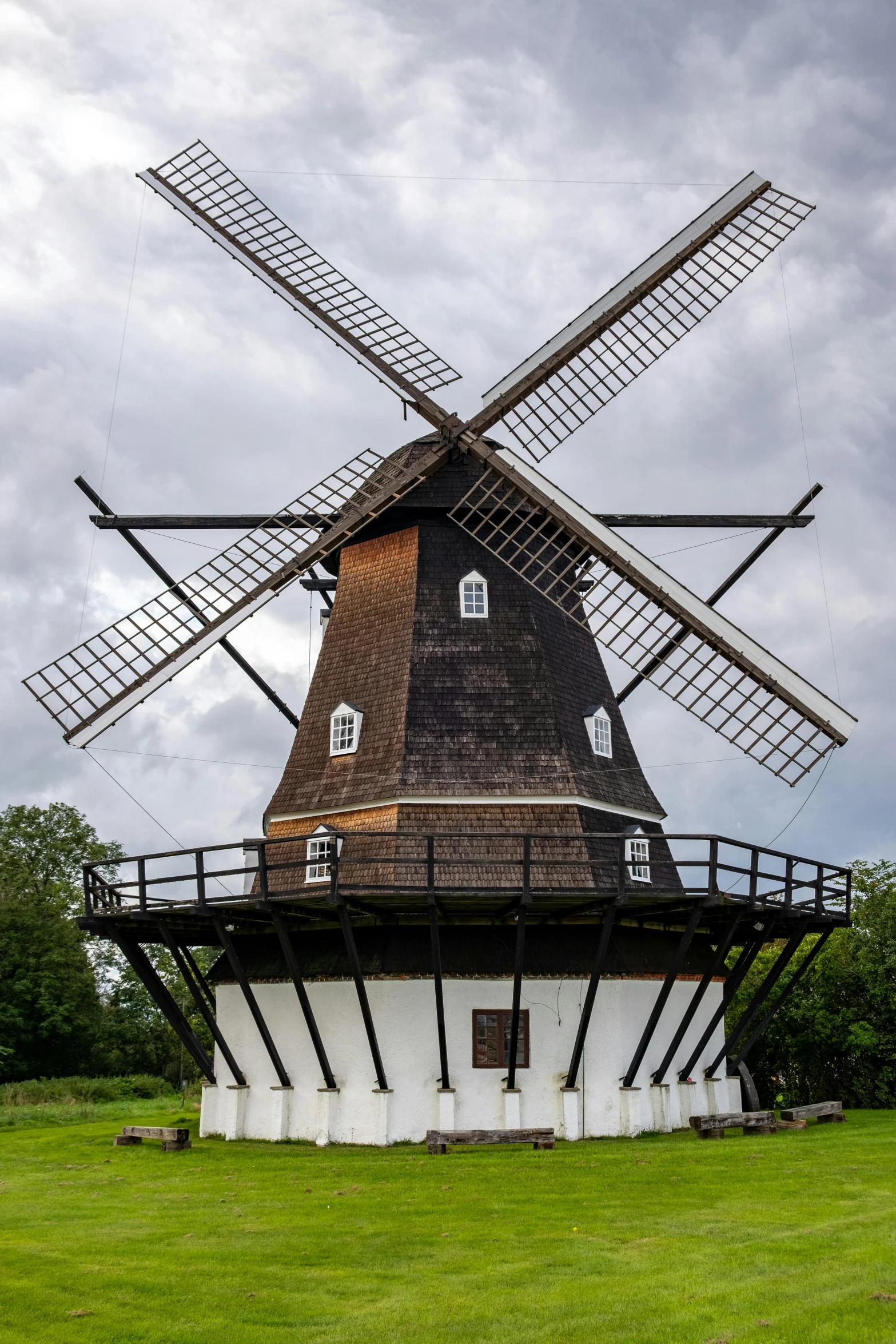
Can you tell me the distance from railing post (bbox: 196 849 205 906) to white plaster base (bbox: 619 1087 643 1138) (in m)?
6.80

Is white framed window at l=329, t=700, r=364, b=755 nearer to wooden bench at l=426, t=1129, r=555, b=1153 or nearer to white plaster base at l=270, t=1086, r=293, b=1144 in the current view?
white plaster base at l=270, t=1086, r=293, b=1144

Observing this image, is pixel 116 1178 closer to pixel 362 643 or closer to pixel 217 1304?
pixel 217 1304

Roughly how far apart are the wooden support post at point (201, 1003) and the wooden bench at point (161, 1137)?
4.12ft

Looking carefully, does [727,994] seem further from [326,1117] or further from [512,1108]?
[326,1117]

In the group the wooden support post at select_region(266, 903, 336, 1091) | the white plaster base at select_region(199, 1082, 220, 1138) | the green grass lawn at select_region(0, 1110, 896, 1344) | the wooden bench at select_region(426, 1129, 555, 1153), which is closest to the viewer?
the green grass lawn at select_region(0, 1110, 896, 1344)

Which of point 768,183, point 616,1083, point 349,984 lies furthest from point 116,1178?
point 768,183

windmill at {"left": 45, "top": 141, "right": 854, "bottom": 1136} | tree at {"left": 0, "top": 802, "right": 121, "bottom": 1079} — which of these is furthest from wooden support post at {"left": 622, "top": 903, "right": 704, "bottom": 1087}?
tree at {"left": 0, "top": 802, "right": 121, "bottom": 1079}

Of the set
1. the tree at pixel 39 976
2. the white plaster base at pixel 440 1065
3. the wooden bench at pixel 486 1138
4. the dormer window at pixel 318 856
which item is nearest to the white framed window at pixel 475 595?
the dormer window at pixel 318 856

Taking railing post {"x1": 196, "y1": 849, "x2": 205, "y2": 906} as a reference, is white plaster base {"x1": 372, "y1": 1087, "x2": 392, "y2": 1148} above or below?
below

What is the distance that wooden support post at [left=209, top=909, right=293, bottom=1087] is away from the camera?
1636 cm

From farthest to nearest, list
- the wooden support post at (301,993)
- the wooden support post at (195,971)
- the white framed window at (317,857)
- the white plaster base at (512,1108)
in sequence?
the wooden support post at (195,971) < the white framed window at (317,857) < the white plaster base at (512,1108) < the wooden support post at (301,993)

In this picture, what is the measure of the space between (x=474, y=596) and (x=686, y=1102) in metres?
8.87

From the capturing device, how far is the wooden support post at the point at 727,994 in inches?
717

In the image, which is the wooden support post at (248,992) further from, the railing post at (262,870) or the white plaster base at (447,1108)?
the white plaster base at (447,1108)
